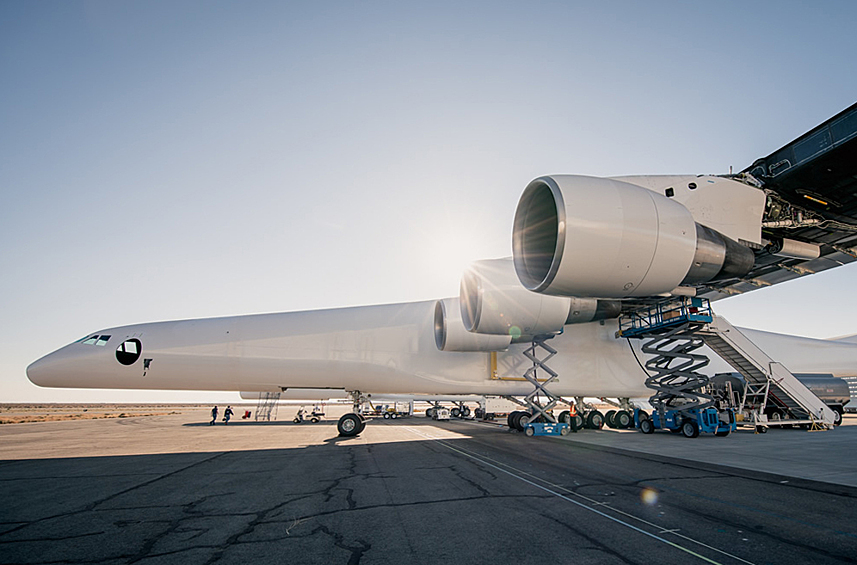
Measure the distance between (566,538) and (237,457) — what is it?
9.92 metres

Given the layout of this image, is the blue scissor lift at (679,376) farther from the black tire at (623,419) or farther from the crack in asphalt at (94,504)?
the crack in asphalt at (94,504)

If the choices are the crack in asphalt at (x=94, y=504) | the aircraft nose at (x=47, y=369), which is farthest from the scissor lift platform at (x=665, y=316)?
the aircraft nose at (x=47, y=369)

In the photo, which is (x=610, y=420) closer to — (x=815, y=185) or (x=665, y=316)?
(x=665, y=316)

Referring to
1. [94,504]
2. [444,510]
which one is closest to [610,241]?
[444,510]

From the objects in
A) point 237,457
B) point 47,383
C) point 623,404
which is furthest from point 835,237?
point 47,383

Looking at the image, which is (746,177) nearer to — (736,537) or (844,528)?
(844,528)

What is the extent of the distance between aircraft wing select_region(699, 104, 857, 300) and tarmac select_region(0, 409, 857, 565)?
14.9 feet

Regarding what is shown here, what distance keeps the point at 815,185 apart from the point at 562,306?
656cm

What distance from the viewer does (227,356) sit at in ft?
44.8

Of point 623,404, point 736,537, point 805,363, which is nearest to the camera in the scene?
point 736,537

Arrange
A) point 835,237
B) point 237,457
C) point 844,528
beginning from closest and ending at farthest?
point 844,528 → point 835,237 → point 237,457

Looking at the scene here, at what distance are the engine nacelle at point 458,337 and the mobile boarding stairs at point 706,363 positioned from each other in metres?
5.59

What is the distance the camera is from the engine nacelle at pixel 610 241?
21.3 ft

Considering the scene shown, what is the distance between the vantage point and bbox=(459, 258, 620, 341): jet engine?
41.0 feet
